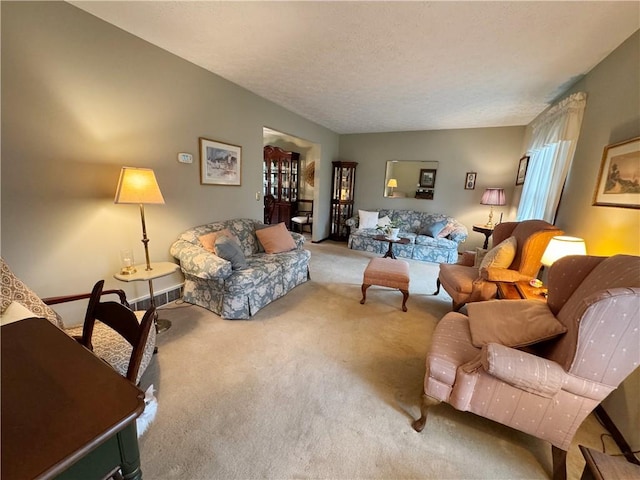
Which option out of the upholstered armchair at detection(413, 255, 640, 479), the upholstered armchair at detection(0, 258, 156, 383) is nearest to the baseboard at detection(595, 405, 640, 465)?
the upholstered armchair at detection(413, 255, 640, 479)

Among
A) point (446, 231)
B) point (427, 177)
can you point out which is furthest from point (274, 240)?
point (427, 177)

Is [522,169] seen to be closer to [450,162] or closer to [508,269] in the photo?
[450,162]

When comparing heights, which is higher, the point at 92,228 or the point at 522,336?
the point at 92,228

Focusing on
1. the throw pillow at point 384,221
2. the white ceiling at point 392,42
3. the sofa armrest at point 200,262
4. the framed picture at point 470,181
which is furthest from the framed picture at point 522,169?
the sofa armrest at point 200,262

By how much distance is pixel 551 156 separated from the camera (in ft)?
9.73

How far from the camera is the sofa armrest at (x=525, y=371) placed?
115 centimetres

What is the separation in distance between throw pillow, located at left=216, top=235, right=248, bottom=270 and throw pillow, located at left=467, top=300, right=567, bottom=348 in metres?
2.07

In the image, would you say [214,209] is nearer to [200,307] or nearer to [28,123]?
[200,307]

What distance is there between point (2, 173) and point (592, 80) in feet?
15.8

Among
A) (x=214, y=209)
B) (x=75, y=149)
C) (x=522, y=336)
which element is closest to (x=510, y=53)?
(x=522, y=336)

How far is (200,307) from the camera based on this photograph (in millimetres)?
2797

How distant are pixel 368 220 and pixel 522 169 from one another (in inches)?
109

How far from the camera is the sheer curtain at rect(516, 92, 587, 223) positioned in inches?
98.7

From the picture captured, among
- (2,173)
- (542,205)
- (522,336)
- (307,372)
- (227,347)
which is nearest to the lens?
(522,336)
